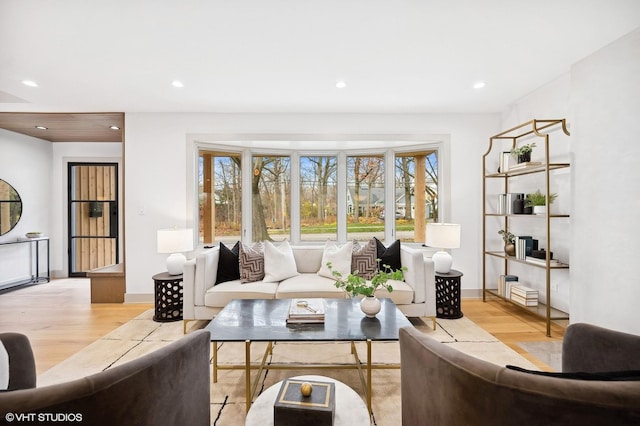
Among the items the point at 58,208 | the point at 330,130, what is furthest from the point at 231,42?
the point at 58,208

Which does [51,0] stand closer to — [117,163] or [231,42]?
[231,42]

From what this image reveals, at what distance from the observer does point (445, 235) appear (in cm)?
338

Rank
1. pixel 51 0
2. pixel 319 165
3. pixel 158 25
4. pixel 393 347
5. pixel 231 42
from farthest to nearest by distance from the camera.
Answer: pixel 319 165 < pixel 393 347 < pixel 231 42 < pixel 158 25 < pixel 51 0

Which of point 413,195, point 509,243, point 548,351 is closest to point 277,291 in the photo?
point 548,351

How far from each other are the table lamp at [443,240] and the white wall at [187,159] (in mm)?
782

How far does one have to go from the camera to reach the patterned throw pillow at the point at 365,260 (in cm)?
332

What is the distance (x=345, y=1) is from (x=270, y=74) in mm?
1203

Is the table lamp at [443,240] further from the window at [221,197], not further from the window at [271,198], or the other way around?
the window at [221,197]

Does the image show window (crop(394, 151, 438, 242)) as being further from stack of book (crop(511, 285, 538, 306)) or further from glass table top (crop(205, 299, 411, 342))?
glass table top (crop(205, 299, 411, 342))

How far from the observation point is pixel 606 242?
2.48 metres

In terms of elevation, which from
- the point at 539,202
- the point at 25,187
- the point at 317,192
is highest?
the point at 25,187

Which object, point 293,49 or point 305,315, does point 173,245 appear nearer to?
point 305,315

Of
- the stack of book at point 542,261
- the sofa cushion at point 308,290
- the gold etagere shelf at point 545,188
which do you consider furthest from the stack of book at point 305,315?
the stack of book at point 542,261

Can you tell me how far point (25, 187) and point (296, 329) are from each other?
228 inches
